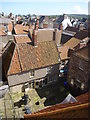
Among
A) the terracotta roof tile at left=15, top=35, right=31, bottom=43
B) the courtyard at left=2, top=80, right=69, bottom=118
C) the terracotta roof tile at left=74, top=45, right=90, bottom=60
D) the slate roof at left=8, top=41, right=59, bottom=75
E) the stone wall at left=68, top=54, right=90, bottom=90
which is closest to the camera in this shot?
the terracotta roof tile at left=74, top=45, right=90, bottom=60

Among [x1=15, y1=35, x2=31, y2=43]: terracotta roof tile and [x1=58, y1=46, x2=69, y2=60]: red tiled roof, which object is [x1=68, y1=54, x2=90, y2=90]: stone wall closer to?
[x1=58, y1=46, x2=69, y2=60]: red tiled roof

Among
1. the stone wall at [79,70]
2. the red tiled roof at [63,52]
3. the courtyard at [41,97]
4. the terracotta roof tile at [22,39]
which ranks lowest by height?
the courtyard at [41,97]

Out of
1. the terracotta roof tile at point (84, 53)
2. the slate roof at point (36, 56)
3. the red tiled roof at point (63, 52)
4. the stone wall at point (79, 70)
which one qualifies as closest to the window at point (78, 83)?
the stone wall at point (79, 70)

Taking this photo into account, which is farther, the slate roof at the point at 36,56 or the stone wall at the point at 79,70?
the slate roof at the point at 36,56

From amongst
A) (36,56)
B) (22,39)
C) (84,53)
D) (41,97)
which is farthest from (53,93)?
(22,39)

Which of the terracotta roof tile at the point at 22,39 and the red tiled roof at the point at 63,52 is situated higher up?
the terracotta roof tile at the point at 22,39

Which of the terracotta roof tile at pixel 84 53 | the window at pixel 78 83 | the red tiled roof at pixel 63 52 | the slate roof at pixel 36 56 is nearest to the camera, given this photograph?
the terracotta roof tile at pixel 84 53

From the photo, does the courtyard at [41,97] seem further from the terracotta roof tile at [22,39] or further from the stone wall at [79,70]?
the terracotta roof tile at [22,39]

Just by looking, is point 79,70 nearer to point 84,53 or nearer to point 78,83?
point 78,83

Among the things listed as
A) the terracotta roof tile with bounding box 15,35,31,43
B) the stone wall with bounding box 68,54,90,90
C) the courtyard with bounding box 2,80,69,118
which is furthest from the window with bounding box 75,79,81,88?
the terracotta roof tile with bounding box 15,35,31,43

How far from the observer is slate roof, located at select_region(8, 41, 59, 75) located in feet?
83.0

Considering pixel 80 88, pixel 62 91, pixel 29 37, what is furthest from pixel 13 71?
pixel 29 37

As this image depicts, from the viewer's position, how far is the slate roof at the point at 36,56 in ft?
83.0

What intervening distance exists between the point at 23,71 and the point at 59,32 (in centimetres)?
2507
